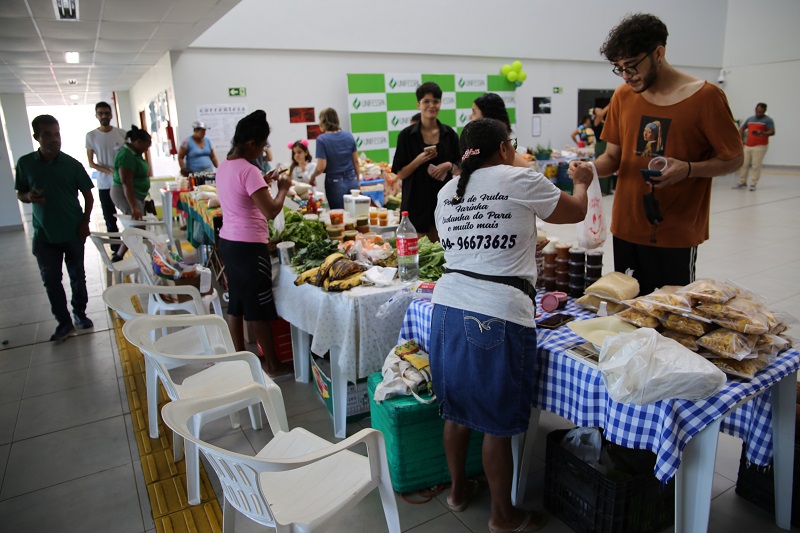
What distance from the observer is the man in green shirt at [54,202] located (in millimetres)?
4125

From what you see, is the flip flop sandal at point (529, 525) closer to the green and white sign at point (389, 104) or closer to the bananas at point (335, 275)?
the bananas at point (335, 275)

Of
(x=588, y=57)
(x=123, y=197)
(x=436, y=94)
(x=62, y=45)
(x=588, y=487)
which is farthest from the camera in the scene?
(x=588, y=57)

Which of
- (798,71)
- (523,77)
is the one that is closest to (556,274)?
(523,77)

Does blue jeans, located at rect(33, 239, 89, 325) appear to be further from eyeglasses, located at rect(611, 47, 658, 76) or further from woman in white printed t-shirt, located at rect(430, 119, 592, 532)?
eyeglasses, located at rect(611, 47, 658, 76)

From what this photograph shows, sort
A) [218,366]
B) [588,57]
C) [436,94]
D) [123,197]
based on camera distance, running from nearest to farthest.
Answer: [218,366]
[436,94]
[123,197]
[588,57]

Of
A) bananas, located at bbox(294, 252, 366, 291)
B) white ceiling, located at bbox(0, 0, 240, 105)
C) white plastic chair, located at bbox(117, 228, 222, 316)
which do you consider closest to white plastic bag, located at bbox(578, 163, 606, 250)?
bananas, located at bbox(294, 252, 366, 291)

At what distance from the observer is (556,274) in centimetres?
241

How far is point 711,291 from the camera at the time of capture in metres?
1.72

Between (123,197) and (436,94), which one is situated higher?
(436,94)

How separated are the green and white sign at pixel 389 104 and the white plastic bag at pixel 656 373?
8090 millimetres

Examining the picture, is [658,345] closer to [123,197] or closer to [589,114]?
[123,197]

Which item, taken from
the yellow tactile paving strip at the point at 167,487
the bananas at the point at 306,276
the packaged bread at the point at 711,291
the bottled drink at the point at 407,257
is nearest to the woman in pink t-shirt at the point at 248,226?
the bananas at the point at 306,276

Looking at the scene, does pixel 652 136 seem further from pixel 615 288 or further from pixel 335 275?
pixel 335 275

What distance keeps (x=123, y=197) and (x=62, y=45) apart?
2.86 metres
